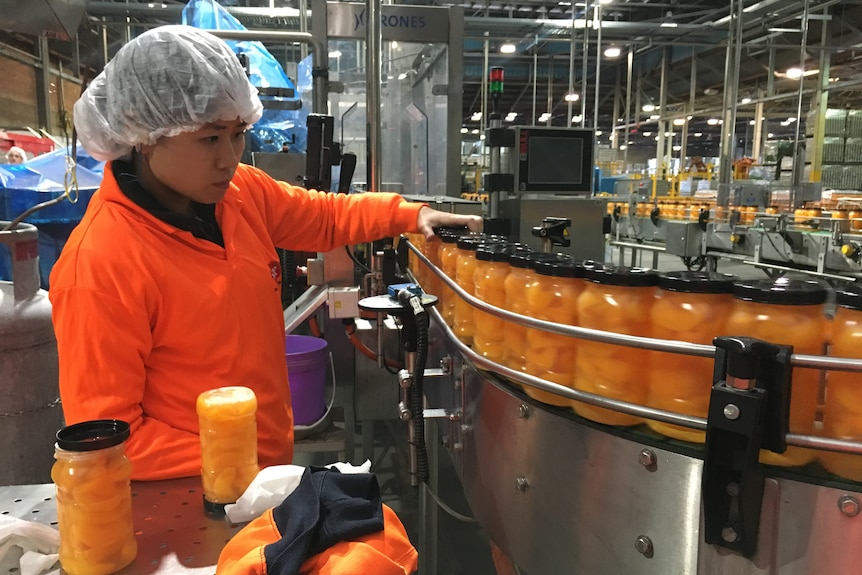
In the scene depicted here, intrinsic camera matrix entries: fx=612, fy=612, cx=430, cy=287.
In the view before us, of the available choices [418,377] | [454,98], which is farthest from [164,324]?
[454,98]

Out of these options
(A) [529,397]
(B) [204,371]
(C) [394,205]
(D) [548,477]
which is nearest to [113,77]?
(B) [204,371]

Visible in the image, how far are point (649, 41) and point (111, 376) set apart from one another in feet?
32.1

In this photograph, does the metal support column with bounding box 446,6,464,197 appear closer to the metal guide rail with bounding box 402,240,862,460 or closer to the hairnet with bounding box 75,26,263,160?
the hairnet with bounding box 75,26,263,160

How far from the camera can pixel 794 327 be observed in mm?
813

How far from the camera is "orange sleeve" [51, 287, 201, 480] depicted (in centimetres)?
101

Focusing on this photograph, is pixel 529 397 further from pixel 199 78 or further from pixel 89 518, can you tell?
pixel 199 78

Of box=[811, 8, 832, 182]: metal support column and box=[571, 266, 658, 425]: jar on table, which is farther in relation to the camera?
box=[811, 8, 832, 182]: metal support column

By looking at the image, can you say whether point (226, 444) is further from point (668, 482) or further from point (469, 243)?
point (469, 243)

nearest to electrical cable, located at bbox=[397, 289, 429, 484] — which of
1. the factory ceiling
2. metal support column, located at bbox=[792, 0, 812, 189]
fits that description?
the factory ceiling

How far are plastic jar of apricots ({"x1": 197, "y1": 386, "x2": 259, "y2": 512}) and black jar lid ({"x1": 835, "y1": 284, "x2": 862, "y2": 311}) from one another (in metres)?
0.82

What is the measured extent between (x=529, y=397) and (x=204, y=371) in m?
0.63

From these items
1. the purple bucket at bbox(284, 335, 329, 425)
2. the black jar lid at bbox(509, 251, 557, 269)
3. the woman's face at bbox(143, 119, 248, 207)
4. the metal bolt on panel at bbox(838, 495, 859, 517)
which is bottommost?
the purple bucket at bbox(284, 335, 329, 425)

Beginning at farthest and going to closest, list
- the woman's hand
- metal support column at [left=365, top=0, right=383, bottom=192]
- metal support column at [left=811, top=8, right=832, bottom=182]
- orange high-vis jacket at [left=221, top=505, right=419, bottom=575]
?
metal support column at [left=811, top=8, right=832, bottom=182] < metal support column at [left=365, top=0, right=383, bottom=192] < the woman's hand < orange high-vis jacket at [left=221, top=505, right=419, bottom=575]

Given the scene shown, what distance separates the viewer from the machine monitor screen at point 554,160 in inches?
135
